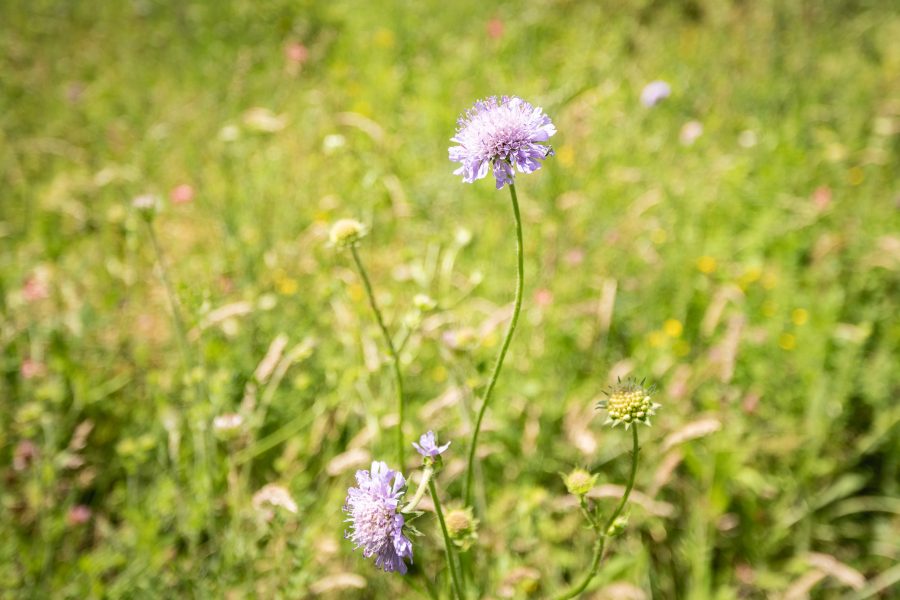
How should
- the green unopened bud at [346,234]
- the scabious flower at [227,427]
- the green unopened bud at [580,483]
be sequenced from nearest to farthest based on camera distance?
the green unopened bud at [580,483], the green unopened bud at [346,234], the scabious flower at [227,427]

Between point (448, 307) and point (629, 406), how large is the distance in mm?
932

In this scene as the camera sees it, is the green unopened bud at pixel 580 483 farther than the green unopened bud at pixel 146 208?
No

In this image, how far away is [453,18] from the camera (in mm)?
4910

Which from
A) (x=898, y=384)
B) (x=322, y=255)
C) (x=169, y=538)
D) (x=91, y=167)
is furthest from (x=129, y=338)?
(x=898, y=384)

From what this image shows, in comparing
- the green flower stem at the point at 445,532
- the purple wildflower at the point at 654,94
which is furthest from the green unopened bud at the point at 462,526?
the purple wildflower at the point at 654,94

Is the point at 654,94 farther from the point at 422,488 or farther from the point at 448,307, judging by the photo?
the point at 422,488

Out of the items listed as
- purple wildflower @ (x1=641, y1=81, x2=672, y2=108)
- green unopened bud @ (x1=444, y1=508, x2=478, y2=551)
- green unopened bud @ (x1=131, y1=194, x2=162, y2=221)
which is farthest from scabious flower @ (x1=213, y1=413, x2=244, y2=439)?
purple wildflower @ (x1=641, y1=81, x2=672, y2=108)

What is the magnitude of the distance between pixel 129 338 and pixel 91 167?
1.59 meters

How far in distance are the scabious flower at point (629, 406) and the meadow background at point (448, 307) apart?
21.4 inches

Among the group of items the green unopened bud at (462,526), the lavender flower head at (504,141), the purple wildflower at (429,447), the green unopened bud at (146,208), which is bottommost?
the green unopened bud at (462,526)

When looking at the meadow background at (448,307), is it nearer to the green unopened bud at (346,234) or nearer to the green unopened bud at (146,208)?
the green unopened bud at (146,208)

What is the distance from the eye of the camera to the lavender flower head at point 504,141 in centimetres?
104

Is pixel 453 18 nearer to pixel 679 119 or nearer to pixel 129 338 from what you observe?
pixel 679 119

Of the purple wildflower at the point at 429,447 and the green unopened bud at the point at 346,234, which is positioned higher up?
the green unopened bud at the point at 346,234
